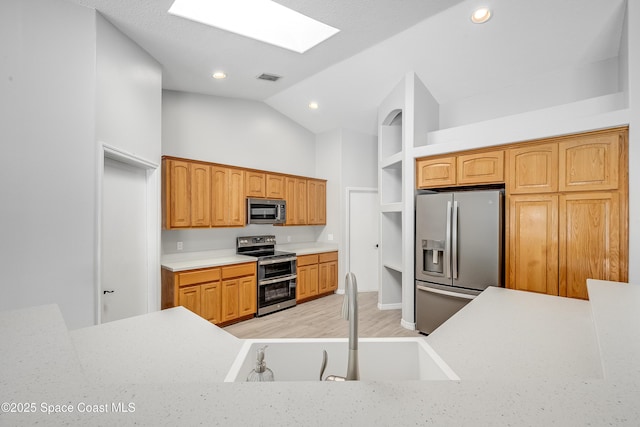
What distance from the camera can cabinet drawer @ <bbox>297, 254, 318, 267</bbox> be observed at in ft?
15.3

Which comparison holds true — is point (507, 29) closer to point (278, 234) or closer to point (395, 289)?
point (395, 289)

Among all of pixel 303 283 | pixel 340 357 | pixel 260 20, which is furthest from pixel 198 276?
pixel 260 20

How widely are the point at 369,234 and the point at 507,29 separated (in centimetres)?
357

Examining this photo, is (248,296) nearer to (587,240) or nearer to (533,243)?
(533,243)

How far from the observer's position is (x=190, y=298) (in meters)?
3.32

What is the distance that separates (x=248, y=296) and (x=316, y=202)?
7.15ft

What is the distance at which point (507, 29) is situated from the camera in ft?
8.96

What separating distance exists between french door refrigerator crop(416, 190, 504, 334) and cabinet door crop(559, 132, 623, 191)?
0.56 m

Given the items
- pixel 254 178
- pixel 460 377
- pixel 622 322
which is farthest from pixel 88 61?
pixel 622 322

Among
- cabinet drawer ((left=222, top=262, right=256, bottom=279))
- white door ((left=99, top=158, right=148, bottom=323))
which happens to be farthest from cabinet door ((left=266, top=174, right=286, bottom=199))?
white door ((left=99, top=158, right=148, bottom=323))

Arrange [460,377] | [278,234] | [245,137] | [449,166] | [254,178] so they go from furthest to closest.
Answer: [278,234], [245,137], [254,178], [449,166], [460,377]

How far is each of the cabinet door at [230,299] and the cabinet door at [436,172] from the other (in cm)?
270

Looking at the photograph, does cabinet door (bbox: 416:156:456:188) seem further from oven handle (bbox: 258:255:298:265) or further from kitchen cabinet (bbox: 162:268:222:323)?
kitchen cabinet (bbox: 162:268:222:323)

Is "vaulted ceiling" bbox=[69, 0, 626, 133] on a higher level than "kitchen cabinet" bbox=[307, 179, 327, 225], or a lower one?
higher
